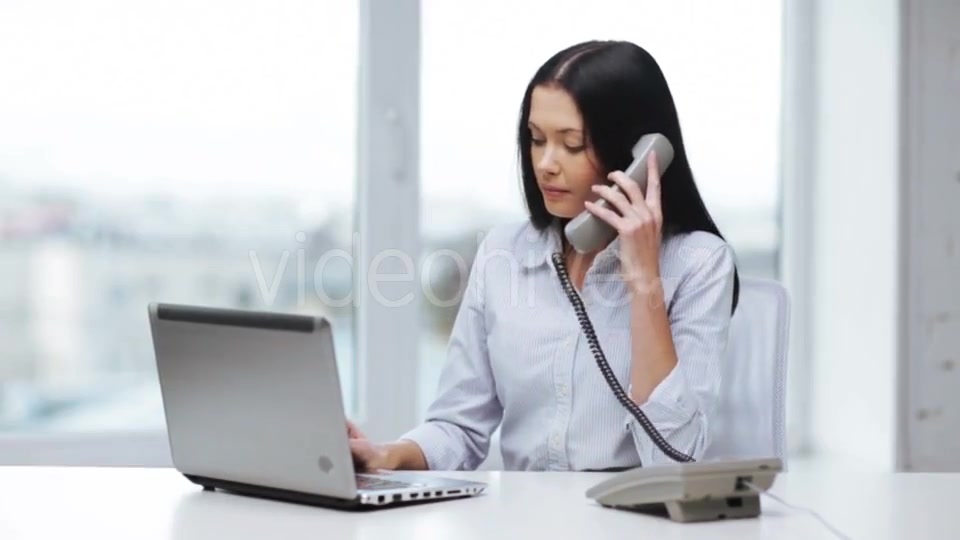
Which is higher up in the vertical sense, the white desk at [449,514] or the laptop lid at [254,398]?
the laptop lid at [254,398]

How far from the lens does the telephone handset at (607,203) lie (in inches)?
72.8

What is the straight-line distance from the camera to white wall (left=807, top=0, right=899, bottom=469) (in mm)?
2979

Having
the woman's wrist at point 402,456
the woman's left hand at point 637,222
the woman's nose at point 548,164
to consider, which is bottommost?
the woman's wrist at point 402,456

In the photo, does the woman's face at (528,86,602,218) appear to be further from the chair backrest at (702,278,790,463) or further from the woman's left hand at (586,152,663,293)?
the chair backrest at (702,278,790,463)

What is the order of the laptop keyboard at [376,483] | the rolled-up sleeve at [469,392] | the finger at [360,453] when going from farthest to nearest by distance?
the rolled-up sleeve at [469,392] < the finger at [360,453] < the laptop keyboard at [376,483]

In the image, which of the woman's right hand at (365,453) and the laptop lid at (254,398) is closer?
the laptop lid at (254,398)

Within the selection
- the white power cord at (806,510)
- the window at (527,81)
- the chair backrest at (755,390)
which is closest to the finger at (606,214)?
the chair backrest at (755,390)

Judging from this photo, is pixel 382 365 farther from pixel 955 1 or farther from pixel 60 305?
pixel 955 1

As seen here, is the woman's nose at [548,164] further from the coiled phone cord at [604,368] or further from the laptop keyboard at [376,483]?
the laptop keyboard at [376,483]

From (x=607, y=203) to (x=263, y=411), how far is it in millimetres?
696

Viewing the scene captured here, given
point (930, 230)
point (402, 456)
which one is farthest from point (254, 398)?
point (930, 230)

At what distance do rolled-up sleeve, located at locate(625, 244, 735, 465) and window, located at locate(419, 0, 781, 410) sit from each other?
46.5 inches

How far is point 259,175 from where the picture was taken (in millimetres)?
2814

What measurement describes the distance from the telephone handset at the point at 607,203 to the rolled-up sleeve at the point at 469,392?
0.70ft
